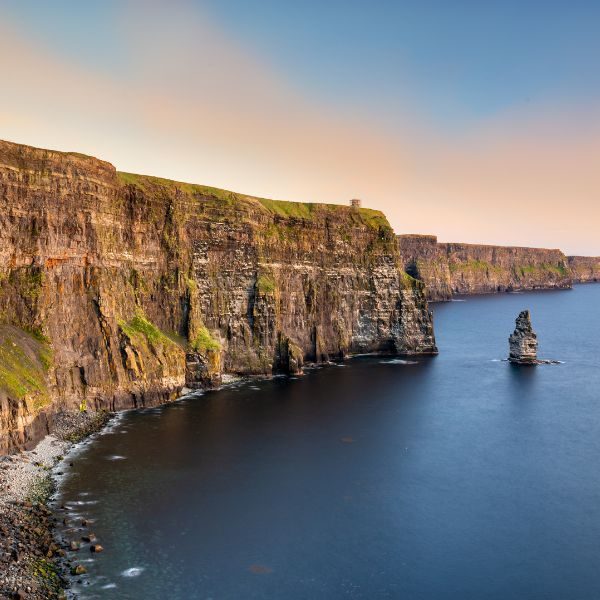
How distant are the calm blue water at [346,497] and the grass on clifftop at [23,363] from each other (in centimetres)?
942

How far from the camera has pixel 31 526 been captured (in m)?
45.9

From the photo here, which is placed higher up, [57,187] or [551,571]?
[57,187]

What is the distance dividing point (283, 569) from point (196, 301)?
207 ft

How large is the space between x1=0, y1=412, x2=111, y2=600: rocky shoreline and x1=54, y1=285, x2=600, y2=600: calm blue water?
2548mm

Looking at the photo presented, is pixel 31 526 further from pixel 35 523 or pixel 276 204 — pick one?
pixel 276 204

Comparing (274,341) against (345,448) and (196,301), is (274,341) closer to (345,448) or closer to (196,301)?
(196,301)

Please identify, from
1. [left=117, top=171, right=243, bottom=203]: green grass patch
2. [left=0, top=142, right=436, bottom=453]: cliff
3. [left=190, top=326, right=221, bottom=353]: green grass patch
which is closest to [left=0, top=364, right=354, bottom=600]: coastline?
[left=0, top=142, right=436, bottom=453]: cliff

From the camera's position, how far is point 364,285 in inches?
5379

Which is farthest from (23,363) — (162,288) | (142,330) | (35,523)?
(162,288)

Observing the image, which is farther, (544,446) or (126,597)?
(544,446)

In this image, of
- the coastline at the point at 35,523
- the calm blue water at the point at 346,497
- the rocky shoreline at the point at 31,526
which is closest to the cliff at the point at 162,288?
the coastline at the point at 35,523

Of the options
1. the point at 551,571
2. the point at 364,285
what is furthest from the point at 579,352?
the point at 551,571

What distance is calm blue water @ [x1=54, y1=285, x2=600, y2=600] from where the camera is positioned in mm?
42469

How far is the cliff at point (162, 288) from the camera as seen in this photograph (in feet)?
235
